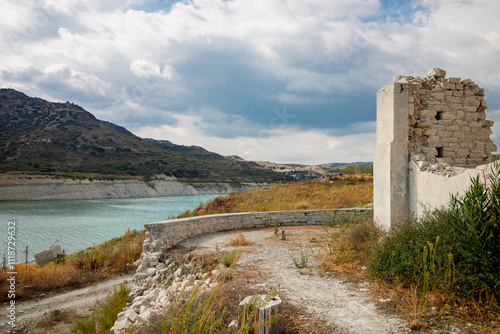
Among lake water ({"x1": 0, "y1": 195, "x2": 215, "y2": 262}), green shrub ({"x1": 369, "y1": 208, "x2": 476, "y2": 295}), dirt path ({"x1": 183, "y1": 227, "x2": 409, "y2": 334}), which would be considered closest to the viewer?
dirt path ({"x1": 183, "y1": 227, "x2": 409, "y2": 334})

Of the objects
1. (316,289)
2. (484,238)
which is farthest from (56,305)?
(484,238)

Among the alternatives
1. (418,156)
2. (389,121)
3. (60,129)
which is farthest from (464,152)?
(60,129)

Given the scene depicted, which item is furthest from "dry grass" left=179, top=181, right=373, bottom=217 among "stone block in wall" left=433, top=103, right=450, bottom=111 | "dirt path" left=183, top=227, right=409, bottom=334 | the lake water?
"stone block in wall" left=433, top=103, right=450, bottom=111

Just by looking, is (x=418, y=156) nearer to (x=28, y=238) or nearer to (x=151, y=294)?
(x=151, y=294)

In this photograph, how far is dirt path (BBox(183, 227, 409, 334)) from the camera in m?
3.85

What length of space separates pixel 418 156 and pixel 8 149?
69.9 meters

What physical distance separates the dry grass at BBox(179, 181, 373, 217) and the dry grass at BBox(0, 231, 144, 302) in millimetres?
4959

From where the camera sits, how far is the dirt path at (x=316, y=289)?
12.6ft

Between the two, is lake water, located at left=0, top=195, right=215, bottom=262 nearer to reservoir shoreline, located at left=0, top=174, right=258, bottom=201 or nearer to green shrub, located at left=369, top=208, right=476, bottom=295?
reservoir shoreline, located at left=0, top=174, right=258, bottom=201

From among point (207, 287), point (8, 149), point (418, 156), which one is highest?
point (8, 149)

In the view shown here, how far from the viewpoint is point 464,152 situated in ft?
24.5

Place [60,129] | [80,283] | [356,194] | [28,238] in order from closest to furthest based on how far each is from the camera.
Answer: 1. [80,283]
2. [356,194]
3. [28,238]
4. [60,129]

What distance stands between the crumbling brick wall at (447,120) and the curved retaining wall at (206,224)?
3.00 m

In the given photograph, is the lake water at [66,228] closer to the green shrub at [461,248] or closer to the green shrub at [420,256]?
the green shrub at [420,256]
